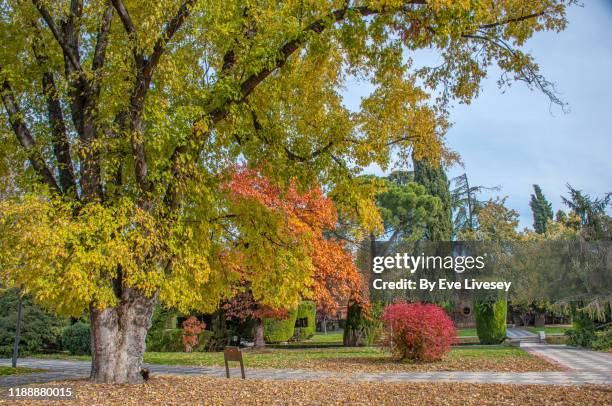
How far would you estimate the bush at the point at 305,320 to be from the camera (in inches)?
1151

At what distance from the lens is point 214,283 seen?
39.0ft

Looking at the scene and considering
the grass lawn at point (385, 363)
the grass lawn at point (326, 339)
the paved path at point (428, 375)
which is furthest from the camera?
the grass lawn at point (326, 339)

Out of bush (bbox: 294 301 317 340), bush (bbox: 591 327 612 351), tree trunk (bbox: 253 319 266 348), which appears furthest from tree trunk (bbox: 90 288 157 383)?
bush (bbox: 294 301 317 340)

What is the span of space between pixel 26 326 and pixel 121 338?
15.4 m

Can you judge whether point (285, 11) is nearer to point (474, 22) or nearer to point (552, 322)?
point (474, 22)

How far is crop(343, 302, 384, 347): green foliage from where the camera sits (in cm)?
2298

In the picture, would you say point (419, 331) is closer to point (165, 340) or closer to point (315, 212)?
point (315, 212)

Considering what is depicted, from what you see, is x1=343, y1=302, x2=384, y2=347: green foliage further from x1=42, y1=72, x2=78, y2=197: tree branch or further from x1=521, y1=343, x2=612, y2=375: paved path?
x1=42, y1=72, x2=78, y2=197: tree branch

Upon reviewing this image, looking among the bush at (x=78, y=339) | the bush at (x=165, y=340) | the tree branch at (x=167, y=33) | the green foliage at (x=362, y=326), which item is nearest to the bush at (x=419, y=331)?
the green foliage at (x=362, y=326)

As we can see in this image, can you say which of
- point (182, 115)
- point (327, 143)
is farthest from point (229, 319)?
point (182, 115)

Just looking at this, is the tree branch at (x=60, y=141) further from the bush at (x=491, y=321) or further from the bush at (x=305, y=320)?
the bush at (x=305, y=320)

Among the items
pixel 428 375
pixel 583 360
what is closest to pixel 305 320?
pixel 583 360

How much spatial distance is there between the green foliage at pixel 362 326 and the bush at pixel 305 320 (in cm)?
551

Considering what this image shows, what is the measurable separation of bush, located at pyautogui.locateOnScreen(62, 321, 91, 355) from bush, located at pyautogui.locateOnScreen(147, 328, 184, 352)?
262 centimetres
